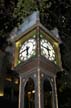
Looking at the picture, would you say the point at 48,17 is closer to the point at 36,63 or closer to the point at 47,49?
the point at 47,49

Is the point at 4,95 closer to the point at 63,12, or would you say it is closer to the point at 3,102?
the point at 3,102

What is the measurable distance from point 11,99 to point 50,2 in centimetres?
91

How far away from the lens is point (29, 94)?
1.65m

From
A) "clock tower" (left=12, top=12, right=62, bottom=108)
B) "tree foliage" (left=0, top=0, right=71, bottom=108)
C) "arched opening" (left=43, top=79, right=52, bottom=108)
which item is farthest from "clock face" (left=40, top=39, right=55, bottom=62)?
"tree foliage" (left=0, top=0, right=71, bottom=108)

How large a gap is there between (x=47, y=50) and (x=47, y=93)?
0.29 metres

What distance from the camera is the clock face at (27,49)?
163 cm

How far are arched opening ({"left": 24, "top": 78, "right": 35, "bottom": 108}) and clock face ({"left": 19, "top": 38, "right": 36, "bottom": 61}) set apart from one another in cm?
16

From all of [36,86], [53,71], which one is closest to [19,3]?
[53,71]

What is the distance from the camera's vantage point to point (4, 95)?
2027 millimetres

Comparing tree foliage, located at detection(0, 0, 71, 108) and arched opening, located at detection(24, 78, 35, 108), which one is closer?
arched opening, located at detection(24, 78, 35, 108)

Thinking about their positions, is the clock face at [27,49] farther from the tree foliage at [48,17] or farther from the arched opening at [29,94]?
the tree foliage at [48,17]

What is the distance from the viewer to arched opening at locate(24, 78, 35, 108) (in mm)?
1613

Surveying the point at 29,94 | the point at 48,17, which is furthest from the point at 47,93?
the point at 48,17

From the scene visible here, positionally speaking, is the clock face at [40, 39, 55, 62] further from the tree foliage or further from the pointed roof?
the tree foliage
